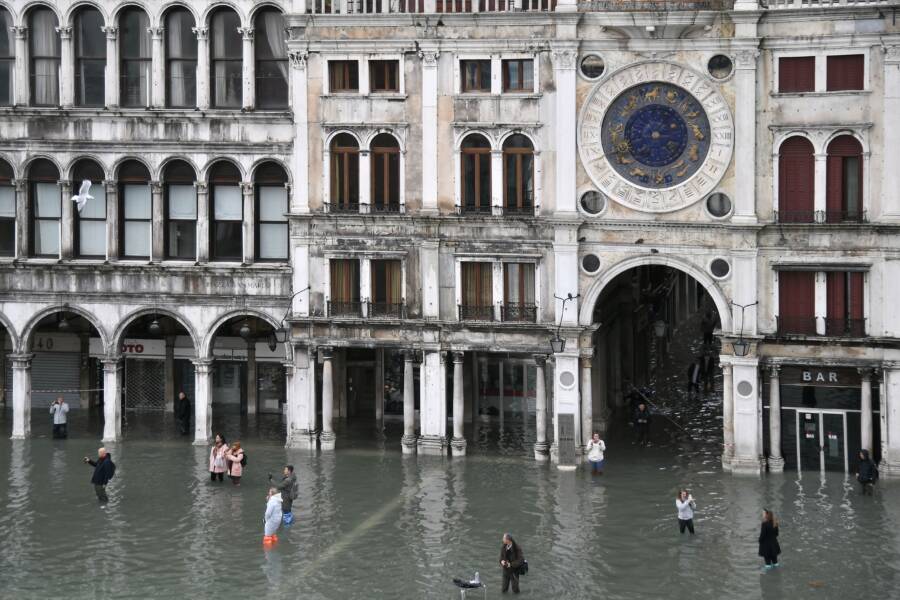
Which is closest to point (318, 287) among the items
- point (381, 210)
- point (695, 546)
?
point (381, 210)

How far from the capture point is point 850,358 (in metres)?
47.0

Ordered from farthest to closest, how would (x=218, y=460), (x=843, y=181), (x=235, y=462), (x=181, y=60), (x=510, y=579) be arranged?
(x=181, y=60) → (x=843, y=181) → (x=218, y=460) → (x=235, y=462) → (x=510, y=579)

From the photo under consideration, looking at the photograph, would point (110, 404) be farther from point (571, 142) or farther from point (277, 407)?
point (571, 142)

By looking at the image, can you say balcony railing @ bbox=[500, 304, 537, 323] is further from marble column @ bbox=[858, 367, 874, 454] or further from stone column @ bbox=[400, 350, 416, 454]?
marble column @ bbox=[858, 367, 874, 454]

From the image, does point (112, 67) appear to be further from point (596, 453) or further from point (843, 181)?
point (843, 181)

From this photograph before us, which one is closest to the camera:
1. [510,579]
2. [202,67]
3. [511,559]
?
[511,559]

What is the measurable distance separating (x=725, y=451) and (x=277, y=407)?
19878 millimetres

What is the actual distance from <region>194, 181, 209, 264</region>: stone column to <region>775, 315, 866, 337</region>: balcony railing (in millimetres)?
20110

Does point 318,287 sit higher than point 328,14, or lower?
lower

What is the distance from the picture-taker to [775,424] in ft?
157

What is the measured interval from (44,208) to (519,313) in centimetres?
1802

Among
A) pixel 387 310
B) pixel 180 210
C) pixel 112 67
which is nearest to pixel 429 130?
pixel 387 310

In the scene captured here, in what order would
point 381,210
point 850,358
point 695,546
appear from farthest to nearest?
point 381,210
point 850,358
point 695,546

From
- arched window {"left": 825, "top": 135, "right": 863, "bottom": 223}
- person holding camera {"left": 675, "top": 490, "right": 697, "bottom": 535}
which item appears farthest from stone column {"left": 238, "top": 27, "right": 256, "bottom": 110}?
person holding camera {"left": 675, "top": 490, "right": 697, "bottom": 535}
